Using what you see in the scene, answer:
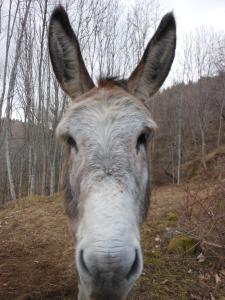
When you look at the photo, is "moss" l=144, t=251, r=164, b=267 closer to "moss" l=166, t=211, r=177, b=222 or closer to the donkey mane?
"moss" l=166, t=211, r=177, b=222

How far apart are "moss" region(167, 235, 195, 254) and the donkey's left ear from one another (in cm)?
429

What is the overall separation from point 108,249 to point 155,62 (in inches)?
89.3

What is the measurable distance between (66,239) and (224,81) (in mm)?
27066

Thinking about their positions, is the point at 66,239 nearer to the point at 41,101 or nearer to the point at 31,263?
the point at 31,263

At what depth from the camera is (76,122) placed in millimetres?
2867

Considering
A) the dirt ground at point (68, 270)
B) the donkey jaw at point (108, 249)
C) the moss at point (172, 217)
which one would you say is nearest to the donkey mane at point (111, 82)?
the donkey jaw at point (108, 249)

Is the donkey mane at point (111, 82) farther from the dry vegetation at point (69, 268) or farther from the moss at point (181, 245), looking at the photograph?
the moss at point (181, 245)

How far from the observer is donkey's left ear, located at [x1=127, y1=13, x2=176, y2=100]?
356 centimetres

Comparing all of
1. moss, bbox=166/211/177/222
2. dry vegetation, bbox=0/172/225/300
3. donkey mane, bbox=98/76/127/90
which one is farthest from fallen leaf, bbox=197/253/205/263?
donkey mane, bbox=98/76/127/90

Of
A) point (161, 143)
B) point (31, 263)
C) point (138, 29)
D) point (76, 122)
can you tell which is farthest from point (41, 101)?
point (161, 143)

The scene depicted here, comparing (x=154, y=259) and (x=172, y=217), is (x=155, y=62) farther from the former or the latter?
(x=172, y=217)

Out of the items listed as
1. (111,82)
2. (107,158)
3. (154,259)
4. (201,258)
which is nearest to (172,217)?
(201,258)

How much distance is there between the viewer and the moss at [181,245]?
7.01 metres

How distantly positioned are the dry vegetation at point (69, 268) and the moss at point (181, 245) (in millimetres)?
72
